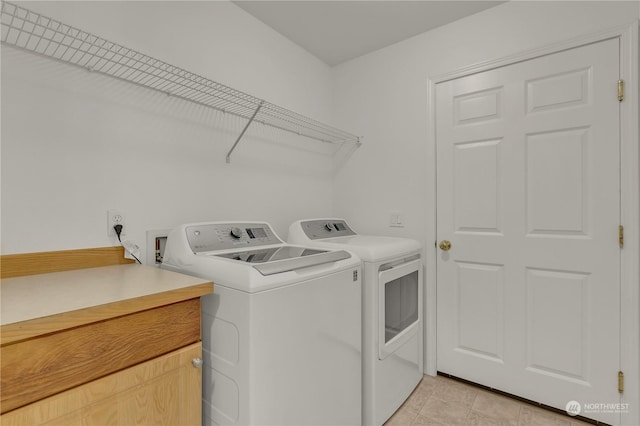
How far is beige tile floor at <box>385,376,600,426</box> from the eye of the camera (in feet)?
5.57

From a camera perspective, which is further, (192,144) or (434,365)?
(434,365)

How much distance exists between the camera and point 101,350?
2.79 feet

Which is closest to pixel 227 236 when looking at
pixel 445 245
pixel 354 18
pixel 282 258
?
pixel 282 258

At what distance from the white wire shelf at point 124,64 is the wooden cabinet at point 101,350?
832mm

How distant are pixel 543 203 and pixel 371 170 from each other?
1.16m

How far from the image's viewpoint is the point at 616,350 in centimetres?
162

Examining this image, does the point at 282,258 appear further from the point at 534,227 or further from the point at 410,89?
the point at 410,89

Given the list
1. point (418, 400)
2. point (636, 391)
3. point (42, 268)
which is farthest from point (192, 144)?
point (636, 391)

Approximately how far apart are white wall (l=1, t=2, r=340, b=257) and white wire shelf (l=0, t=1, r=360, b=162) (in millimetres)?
43

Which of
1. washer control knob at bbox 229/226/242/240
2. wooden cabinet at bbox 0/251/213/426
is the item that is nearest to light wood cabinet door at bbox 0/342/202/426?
wooden cabinet at bbox 0/251/213/426

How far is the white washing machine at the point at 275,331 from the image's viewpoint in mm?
1092

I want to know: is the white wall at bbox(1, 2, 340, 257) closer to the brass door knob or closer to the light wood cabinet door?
the light wood cabinet door

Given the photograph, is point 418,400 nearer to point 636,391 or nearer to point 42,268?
point 636,391

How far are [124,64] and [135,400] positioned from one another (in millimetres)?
1260
